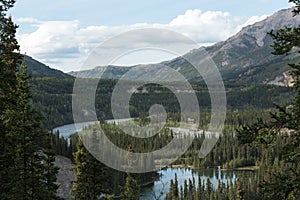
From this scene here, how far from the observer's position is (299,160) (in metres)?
17.5

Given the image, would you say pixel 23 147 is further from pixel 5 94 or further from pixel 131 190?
pixel 131 190

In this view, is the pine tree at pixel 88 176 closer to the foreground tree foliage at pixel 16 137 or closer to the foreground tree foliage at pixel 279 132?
the foreground tree foliage at pixel 16 137

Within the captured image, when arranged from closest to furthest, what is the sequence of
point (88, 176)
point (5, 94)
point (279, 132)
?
point (279, 132) < point (5, 94) < point (88, 176)

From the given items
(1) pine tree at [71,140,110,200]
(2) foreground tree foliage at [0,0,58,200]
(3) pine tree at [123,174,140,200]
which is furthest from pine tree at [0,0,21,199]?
(3) pine tree at [123,174,140,200]

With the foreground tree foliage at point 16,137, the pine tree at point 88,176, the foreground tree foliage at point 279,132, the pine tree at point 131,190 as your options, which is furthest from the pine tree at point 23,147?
the pine tree at point 131,190

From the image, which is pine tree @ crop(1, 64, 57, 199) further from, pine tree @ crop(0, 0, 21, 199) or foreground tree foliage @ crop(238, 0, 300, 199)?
foreground tree foliage @ crop(238, 0, 300, 199)

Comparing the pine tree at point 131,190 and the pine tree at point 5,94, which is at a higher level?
the pine tree at point 5,94

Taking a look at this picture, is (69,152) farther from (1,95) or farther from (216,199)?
(1,95)

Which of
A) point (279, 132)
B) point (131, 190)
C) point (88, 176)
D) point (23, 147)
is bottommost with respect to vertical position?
→ point (131, 190)

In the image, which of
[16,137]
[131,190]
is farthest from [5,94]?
[131,190]

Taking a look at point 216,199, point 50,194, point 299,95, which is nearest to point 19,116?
point 50,194

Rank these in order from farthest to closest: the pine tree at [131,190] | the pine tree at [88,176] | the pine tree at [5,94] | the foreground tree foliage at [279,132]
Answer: the pine tree at [131,190]
the pine tree at [88,176]
the pine tree at [5,94]
the foreground tree foliage at [279,132]

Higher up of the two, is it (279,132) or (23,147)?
(279,132)

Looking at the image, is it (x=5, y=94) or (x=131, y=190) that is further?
(x=131, y=190)
